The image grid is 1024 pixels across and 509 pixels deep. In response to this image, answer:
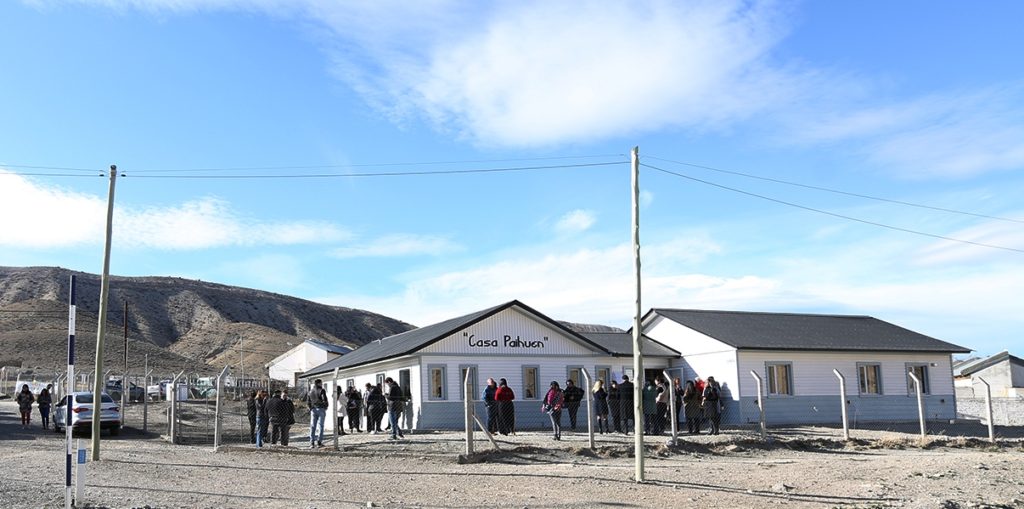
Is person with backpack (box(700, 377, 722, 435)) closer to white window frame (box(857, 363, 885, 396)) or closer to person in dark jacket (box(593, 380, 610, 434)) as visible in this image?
person in dark jacket (box(593, 380, 610, 434))

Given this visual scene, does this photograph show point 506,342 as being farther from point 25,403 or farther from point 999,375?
point 999,375

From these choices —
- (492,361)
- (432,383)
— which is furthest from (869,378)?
(432,383)

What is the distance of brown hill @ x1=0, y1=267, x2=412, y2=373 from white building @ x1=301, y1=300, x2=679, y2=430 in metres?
57.0

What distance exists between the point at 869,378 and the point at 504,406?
638 inches

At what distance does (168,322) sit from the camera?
124m

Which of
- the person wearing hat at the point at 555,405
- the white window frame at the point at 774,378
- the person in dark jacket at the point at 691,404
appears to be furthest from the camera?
the white window frame at the point at 774,378

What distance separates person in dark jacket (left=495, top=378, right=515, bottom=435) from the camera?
2359cm

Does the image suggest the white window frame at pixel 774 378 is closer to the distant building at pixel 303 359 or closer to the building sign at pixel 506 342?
the building sign at pixel 506 342

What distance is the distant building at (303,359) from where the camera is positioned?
67688mm

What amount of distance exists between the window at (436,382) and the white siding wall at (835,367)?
9.99 meters

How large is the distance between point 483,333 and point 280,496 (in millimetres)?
16635

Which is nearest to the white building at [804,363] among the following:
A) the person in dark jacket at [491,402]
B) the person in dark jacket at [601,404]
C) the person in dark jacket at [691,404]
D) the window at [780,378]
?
the window at [780,378]

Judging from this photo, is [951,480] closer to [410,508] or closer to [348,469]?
[410,508]

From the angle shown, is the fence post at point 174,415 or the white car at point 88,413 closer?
the fence post at point 174,415
